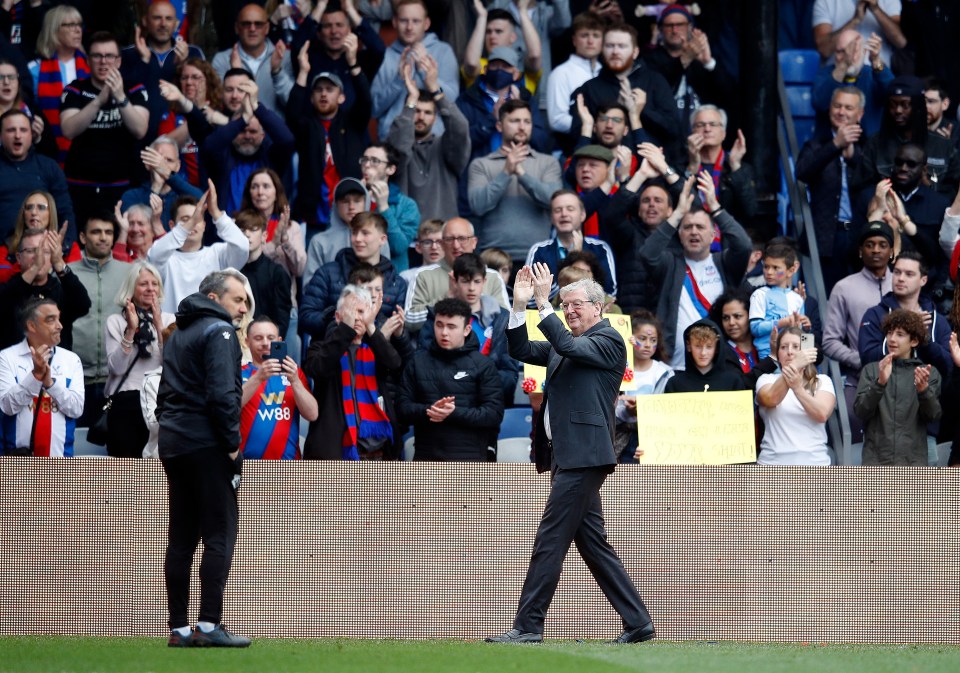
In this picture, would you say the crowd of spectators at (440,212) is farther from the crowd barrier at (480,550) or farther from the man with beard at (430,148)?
the crowd barrier at (480,550)

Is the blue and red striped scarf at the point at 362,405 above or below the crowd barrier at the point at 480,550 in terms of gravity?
above

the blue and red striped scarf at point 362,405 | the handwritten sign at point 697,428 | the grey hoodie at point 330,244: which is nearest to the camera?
the handwritten sign at point 697,428

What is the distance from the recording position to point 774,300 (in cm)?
1338

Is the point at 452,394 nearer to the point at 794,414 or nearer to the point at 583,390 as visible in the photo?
the point at 583,390

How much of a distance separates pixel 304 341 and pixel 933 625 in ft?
19.0

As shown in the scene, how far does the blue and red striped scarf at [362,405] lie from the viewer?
11.9m

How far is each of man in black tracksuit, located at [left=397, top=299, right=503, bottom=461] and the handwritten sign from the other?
3.63 feet

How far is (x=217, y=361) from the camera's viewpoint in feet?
29.9

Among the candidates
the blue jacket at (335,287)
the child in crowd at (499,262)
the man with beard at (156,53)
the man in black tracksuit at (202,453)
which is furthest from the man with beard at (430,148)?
the man in black tracksuit at (202,453)

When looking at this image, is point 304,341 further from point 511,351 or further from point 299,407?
point 511,351

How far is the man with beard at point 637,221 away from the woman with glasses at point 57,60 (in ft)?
18.1

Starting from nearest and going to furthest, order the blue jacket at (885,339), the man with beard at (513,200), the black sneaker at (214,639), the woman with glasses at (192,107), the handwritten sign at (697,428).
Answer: the black sneaker at (214,639), the handwritten sign at (697,428), the blue jacket at (885,339), the man with beard at (513,200), the woman with glasses at (192,107)

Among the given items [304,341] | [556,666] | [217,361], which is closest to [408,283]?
[304,341]

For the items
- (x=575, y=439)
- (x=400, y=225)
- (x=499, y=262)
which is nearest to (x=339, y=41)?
(x=400, y=225)
